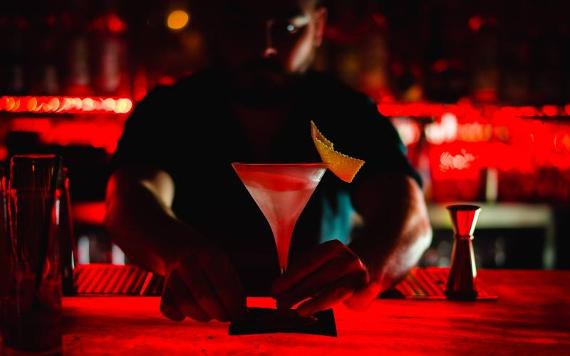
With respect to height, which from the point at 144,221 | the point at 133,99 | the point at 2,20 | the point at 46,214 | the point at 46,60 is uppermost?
the point at 2,20

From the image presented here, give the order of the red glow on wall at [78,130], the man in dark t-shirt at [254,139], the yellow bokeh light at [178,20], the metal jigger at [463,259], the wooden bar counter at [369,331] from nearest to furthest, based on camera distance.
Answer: the wooden bar counter at [369,331], the metal jigger at [463,259], the man in dark t-shirt at [254,139], the yellow bokeh light at [178,20], the red glow on wall at [78,130]

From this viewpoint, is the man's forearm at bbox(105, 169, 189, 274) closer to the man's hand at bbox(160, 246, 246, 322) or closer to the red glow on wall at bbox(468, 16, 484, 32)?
the man's hand at bbox(160, 246, 246, 322)

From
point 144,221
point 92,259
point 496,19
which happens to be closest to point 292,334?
point 144,221

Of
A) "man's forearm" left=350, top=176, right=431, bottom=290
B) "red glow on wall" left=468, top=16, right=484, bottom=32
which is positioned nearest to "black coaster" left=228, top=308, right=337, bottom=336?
"man's forearm" left=350, top=176, right=431, bottom=290

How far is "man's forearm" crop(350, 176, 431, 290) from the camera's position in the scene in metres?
1.61

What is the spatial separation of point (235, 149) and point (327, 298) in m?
1.18

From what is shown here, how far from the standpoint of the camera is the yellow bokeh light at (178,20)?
4.03 meters

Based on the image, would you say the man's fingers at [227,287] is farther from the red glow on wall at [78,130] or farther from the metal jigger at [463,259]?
the red glow on wall at [78,130]

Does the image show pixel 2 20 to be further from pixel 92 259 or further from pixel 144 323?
pixel 144 323

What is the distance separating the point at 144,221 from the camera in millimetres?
1783

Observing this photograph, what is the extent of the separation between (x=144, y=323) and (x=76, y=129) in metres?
3.06

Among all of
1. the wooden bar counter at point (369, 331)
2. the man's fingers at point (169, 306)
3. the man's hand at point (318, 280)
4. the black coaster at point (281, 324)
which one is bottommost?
the wooden bar counter at point (369, 331)

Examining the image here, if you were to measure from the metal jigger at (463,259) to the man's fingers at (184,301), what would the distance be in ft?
2.15

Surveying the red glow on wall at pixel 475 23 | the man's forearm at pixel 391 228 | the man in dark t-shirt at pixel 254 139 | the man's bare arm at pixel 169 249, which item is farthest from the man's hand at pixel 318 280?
the red glow on wall at pixel 475 23
